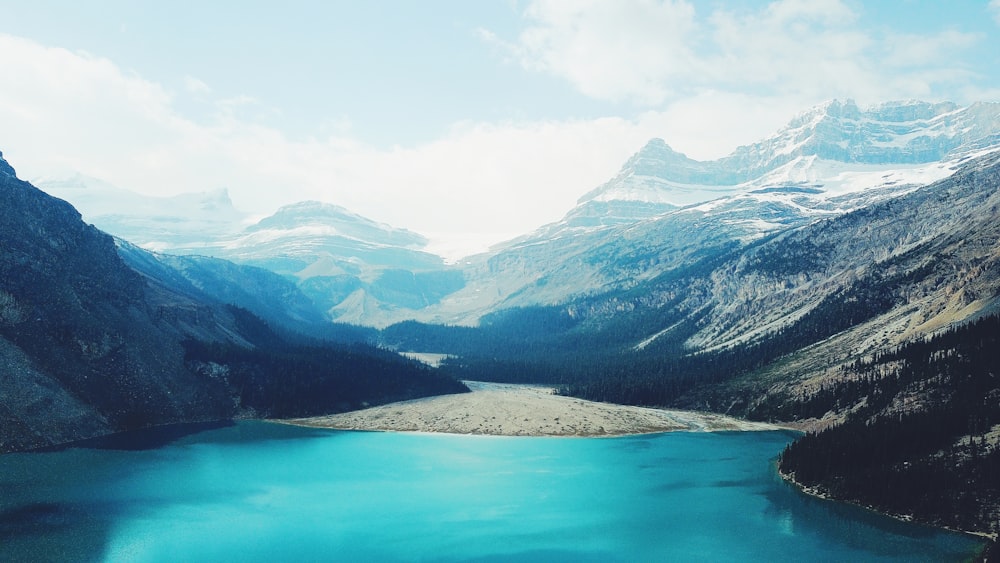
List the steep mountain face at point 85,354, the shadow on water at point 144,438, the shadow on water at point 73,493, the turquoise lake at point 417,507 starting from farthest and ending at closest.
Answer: the steep mountain face at point 85,354 < the shadow on water at point 144,438 < the turquoise lake at point 417,507 < the shadow on water at point 73,493

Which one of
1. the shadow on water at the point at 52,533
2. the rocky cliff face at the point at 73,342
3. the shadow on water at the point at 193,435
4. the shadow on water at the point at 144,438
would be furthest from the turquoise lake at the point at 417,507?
the rocky cliff face at the point at 73,342

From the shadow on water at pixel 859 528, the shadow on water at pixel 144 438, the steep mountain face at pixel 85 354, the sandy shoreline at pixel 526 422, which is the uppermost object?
the steep mountain face at pixel 85 354

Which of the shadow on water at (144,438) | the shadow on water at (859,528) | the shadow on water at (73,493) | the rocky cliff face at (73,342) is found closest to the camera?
the shadow on water at (73,493)

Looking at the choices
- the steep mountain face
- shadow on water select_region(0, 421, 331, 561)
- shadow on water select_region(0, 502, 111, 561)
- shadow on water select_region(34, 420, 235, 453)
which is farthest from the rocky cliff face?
shadow on water select_region(0, 502, 111, 561)

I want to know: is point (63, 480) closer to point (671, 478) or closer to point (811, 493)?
point (671, 478)

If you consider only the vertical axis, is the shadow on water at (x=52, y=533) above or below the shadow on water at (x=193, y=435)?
below

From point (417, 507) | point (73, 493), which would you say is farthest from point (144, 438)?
point (417, 507)

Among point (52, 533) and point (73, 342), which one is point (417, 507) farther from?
point (73, 342)

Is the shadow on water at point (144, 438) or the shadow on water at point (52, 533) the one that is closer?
the shadow on water at point (52, 533)

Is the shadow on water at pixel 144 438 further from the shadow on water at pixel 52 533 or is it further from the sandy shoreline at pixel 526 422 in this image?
the shadow on water at pixel 52 533
